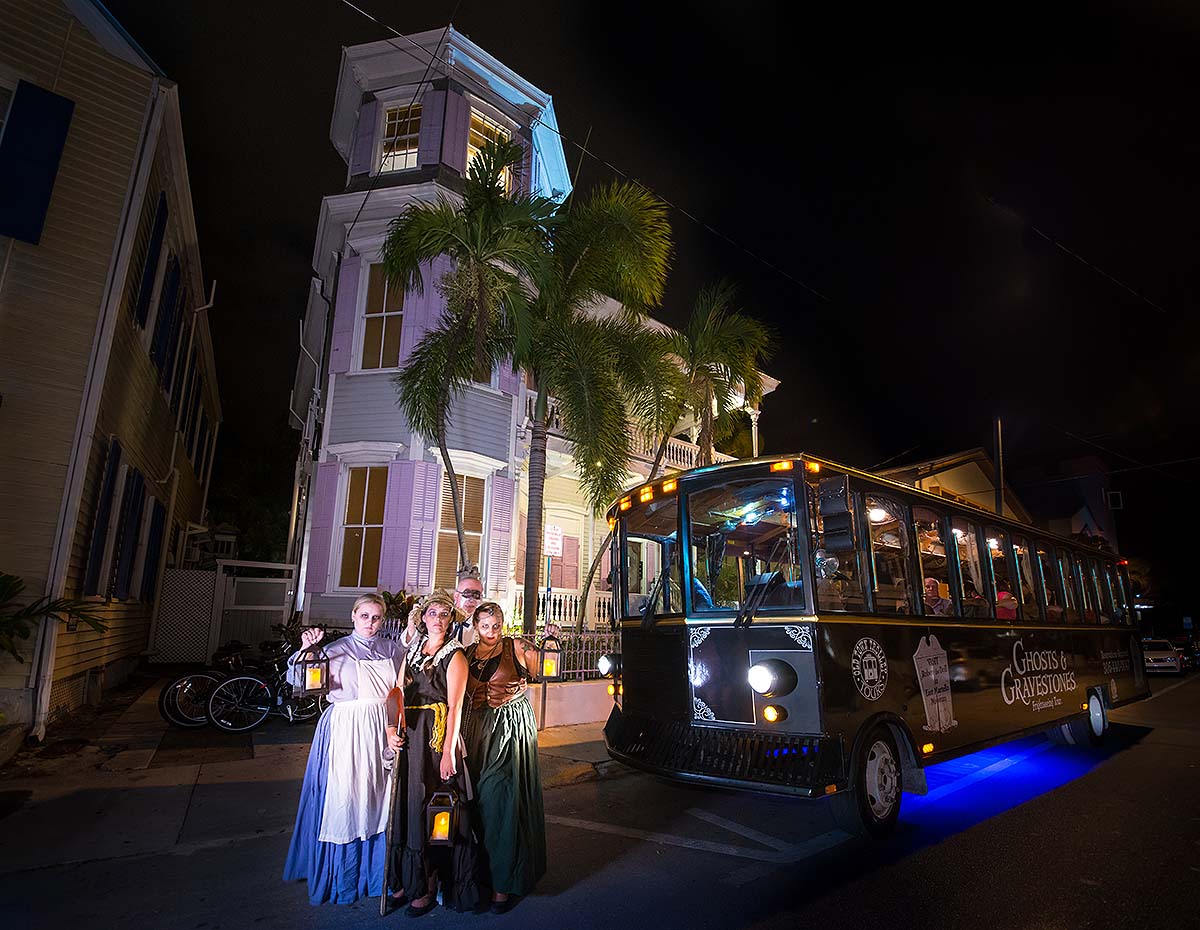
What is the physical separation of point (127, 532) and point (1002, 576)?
12.0 metres

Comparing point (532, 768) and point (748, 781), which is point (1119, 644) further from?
point (532, 768)

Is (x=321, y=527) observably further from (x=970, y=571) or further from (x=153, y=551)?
(x=970, y=571)

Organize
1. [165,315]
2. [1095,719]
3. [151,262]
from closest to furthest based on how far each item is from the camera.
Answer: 1. [1095,719]
2. [151,262]
3. [165,315]

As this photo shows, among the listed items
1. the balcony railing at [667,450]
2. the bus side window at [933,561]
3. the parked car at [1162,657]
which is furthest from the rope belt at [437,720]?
the parked car at [1162,657]

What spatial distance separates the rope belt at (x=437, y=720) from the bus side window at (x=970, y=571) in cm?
535

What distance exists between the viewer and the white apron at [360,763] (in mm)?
3904

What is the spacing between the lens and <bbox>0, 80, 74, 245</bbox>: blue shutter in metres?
7.75

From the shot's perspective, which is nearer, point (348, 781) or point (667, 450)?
point (348, 781)

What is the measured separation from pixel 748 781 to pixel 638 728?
1333mm

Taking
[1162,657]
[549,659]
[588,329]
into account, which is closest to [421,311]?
[588,329]

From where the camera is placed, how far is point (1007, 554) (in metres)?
7.87

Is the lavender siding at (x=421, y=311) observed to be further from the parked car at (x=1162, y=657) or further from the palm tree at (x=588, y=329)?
the parked car at (x=1162, y=657)

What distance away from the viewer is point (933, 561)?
21.8 feet

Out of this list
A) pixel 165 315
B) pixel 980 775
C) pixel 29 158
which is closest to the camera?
pixel 980 775
